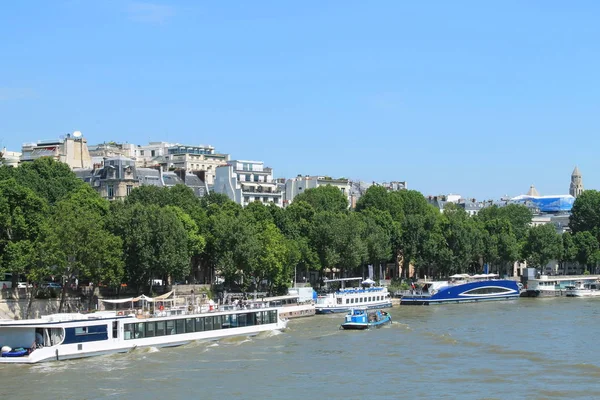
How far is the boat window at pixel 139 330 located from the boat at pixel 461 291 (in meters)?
40.1

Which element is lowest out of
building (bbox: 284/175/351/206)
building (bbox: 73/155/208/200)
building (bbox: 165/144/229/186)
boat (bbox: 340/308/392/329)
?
boat (bbox: 340/308/392/329)

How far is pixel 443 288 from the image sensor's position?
8612cm

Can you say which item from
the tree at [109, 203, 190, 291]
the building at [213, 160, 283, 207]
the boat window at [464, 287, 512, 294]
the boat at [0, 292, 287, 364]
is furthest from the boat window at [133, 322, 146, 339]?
the building at [213, 160, 283, 207]

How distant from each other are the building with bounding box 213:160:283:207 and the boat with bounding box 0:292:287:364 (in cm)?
5231

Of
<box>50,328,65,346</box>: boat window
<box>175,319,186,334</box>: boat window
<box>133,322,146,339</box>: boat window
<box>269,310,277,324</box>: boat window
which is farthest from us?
<box>269,310,277,324</box>: boat window

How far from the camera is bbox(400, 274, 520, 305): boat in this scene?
85438 mm

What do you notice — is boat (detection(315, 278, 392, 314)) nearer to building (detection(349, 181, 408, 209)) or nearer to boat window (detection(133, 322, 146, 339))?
boat window (detection(133, 322, 146, 339))

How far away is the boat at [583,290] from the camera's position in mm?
100875

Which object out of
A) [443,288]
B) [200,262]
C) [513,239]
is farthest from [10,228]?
[513,239]

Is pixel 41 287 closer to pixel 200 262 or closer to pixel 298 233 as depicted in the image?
pixel 200 262

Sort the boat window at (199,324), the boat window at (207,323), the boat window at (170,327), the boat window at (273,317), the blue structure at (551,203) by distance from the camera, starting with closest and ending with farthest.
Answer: the boat window at (170,327) < the boat window at (199,324) < the boat window at (207,323) < the boat window at (273,317) < the blue structure at (551,203)

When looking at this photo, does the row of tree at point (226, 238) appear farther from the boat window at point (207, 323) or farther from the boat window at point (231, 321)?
the boat window at point (231, 321)

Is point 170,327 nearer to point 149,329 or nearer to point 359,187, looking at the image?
point 149,329

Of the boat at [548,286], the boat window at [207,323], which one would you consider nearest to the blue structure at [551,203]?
the boat at [548,286]
